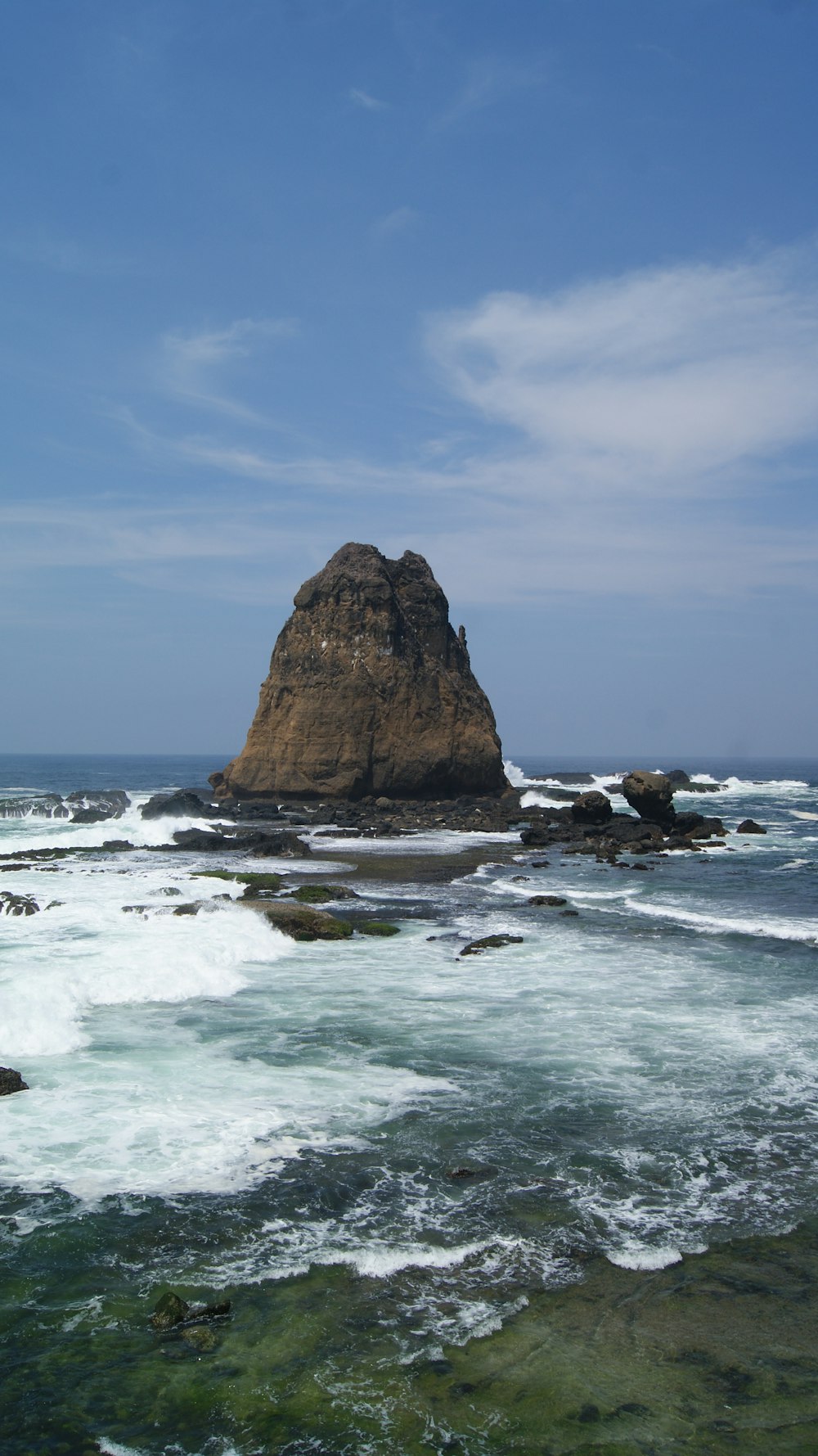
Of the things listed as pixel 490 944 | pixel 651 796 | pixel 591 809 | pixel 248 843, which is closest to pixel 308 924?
pixel 490 944

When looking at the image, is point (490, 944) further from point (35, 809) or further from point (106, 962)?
point (35, 809)

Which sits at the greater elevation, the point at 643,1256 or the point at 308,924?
the point at 308,924

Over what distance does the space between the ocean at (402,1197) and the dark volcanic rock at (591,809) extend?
29.7 m

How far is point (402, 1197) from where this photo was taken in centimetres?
869

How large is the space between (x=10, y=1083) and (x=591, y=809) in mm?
41186

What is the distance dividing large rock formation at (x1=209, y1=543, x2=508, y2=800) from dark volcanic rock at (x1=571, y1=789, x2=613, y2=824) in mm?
12991

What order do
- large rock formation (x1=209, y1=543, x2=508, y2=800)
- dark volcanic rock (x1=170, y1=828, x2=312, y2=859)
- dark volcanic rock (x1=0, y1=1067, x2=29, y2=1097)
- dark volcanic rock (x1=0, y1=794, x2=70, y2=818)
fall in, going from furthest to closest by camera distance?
large rock formation (x1=209, y1=543, x2=508, y2=800), dark volcanic rock (x1=0, y1=794, x2=70, y2=818), dark volcanic rock (x1=170, y1=828, x2=312, y2=859), dark volcanic rock (x1=0, y1=1067, x2=29, y2=1097)

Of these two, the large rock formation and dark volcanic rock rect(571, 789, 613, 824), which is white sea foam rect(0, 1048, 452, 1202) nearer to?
dark volcanic rock rect(571, 789, 613, 824)

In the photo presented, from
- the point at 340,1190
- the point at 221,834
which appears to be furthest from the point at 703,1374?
the point at 221,834

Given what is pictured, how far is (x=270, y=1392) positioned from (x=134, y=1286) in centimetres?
171

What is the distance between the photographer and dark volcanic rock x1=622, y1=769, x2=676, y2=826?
156 ft

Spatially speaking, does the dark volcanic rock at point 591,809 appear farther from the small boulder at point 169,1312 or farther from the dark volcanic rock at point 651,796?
the small boulder at point 169,1312

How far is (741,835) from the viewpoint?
165 ft

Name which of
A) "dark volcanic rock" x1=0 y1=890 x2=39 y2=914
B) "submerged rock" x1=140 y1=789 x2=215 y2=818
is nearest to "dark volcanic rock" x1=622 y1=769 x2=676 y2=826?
"submerged rock" x1=140 y1=789 x2=215 y2=818
